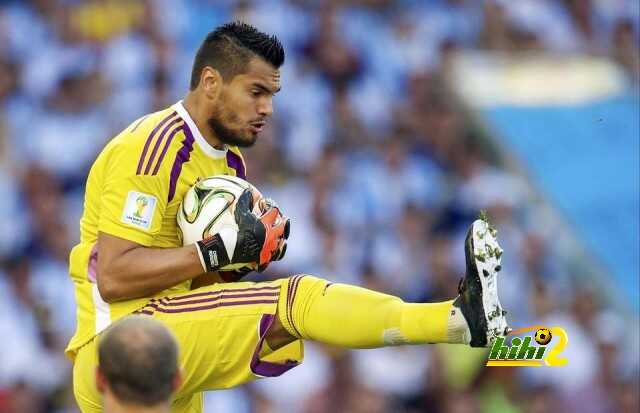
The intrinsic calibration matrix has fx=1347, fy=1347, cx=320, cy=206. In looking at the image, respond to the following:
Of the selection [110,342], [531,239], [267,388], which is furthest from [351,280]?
[110,342]

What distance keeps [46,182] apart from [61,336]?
1345 millimetres

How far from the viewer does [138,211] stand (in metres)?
6.35

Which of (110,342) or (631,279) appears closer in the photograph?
(110,342)

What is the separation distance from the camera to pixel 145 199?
20.9ft

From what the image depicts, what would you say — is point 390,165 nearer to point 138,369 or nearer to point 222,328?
point 222,328

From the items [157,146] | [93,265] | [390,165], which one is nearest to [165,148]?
[157,146]

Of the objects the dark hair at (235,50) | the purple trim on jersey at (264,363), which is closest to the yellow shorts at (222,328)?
the purple trim on jersey at (264,363)

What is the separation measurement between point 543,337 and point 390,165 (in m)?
5.23

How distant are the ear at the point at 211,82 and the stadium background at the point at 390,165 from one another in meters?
3.87

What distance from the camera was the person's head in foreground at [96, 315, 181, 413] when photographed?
4586mm

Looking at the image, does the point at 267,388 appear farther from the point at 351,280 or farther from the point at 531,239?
the point at 531,239

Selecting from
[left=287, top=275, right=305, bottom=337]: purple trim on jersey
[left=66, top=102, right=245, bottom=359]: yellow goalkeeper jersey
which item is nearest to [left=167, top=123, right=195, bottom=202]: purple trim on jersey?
[left=66, top=102, right=245, bottom=359]: yellow goalkeeper jersey

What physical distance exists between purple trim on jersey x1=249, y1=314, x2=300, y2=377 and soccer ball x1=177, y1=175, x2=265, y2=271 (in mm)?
290

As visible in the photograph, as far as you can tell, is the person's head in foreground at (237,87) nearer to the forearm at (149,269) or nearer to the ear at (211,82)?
the ear at (211,82)
